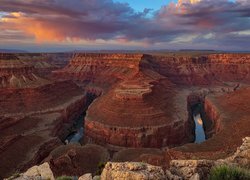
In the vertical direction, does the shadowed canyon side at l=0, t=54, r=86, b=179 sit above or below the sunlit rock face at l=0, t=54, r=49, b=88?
below

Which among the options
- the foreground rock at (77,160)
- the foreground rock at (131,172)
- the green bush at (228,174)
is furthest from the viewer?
the foreground rock at (77,160)

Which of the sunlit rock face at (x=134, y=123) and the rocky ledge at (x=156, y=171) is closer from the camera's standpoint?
the rocky ledge at (x=156, y=171)

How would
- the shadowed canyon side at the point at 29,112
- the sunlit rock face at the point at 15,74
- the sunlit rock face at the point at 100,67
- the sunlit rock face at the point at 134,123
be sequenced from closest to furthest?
1. the shadowed canyon side at the point at 29,112
2. the sunlit rock face at the point at 134,123
3. the sunlit rock face at the point at 15,74
4. the sunlit rock face at the point at 100,67

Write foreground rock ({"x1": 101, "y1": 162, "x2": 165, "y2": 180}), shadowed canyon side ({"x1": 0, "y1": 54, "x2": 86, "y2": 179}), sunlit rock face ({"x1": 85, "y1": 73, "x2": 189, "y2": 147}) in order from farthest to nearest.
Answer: sunlit rock face ({"x1": 85, "y1": 73, "x2": 189, "y2": 147}) < shadowed canyon side ({"x1": 0, "y1": 54, "x2": 86, "y2": 179}) < foreground rock ({"x1": 101, "y1": 162, "x2": 165, "y2": 180})

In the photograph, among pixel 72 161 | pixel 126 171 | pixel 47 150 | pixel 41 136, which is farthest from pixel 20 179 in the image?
pixel 41 136

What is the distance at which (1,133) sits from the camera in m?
49.0

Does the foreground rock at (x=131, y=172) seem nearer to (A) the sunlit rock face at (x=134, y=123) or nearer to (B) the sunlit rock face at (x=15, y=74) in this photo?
(A) the sunlit rock face at (x=134, y=123)

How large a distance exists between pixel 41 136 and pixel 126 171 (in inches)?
1643

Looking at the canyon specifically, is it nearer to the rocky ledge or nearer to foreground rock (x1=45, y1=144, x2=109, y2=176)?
foreground rock (x1=45, y1=144, x2=109, y2=176)

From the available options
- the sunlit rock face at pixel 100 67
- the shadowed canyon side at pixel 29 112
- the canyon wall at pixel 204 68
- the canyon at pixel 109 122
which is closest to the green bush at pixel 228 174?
the canyon at pixel 109 122

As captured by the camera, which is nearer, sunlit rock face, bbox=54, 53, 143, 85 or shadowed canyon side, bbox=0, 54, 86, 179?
shadowed canyon side, bbox=0, 54, 86, 179

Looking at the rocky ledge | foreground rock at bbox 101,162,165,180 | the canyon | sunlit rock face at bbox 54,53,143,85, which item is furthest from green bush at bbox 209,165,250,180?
sunlit rock face at bbox 54,53,143,85

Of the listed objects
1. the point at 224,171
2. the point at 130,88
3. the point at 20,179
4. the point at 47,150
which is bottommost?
the point at 47,150

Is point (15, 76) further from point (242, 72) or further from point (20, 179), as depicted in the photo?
point (242, 72)
